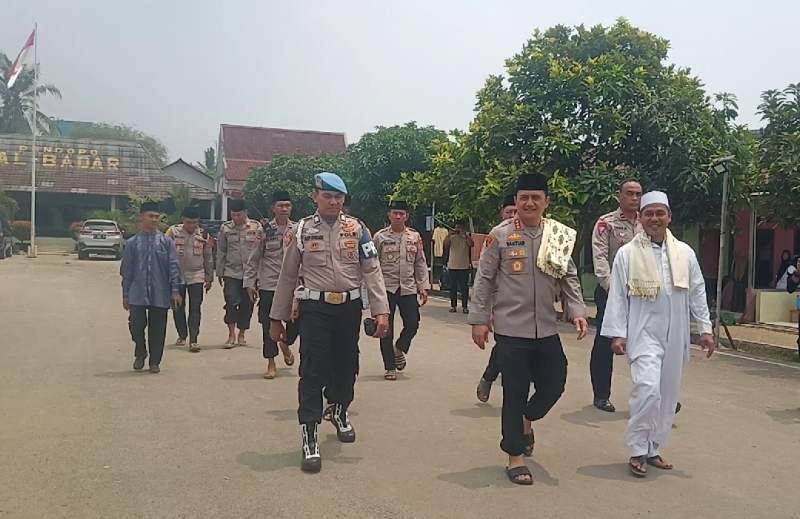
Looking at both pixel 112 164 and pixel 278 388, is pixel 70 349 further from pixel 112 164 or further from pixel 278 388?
pixel 112 164

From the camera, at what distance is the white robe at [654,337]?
5207 mm

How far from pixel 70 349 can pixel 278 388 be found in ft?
11.5

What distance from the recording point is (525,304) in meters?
5.09

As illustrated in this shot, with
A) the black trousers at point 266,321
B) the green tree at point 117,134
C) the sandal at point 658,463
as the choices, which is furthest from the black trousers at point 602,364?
the green tree at point 117,134

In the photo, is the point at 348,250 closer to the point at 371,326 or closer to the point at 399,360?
the point at 371,326

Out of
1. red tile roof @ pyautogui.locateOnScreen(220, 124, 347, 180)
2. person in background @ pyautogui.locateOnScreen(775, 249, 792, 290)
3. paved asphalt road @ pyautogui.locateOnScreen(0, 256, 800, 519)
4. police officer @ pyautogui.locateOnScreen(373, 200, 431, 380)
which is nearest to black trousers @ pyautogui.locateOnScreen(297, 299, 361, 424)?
paved asphalt road @ pyautogui.locateOnScreen(0, 256, 800, 519)

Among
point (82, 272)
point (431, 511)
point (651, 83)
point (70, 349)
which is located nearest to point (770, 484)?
point (431, 511)

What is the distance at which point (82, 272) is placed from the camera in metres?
23.5

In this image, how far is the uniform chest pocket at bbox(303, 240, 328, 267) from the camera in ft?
18.0

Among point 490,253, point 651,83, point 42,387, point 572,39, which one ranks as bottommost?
point 42,387

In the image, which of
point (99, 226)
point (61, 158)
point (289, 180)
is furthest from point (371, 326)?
point (61, 158)

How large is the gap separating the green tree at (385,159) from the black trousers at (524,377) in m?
18.0

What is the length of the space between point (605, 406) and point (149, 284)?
4709mm

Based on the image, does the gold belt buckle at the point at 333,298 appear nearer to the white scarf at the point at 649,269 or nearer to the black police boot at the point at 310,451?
the black police boot at the point at 310,451
